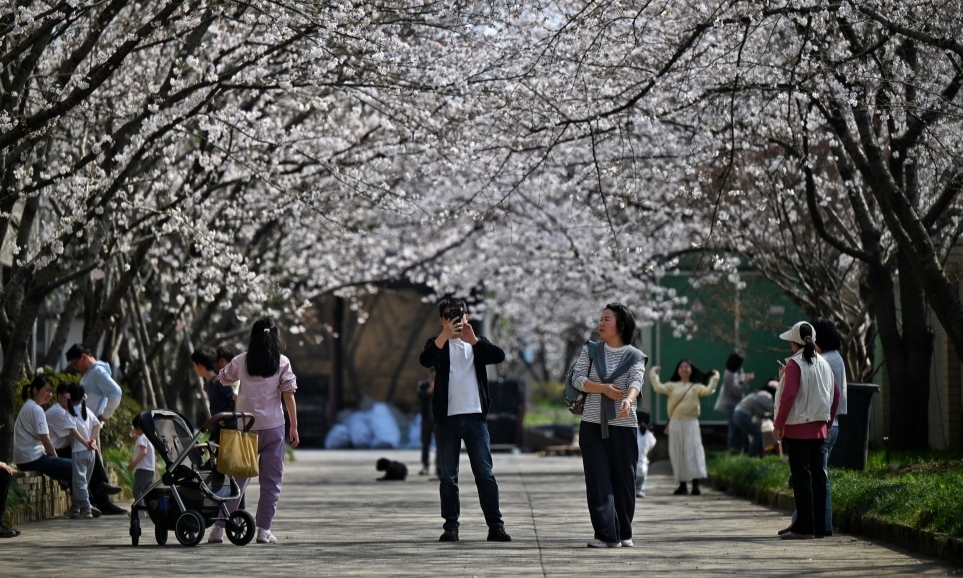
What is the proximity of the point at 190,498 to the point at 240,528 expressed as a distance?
443 millimetres

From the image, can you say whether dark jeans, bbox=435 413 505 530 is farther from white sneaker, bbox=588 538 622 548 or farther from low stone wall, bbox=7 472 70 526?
low stone wall, bbox=7 472 70 526

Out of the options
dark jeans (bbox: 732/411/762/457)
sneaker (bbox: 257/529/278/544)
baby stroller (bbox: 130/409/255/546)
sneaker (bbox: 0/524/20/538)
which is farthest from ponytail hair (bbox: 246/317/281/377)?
dark jeans (bbox: 732/411/762/457)

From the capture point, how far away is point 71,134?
18438 mm

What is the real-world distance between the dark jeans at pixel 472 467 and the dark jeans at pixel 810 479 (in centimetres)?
239

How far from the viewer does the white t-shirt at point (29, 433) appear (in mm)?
13477

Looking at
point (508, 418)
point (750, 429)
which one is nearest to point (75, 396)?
point (750, 429)

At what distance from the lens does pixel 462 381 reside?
36.4 ft

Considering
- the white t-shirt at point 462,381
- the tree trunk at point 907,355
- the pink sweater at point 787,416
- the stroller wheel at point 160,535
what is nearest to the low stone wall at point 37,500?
the stroller wheel at point 160,535

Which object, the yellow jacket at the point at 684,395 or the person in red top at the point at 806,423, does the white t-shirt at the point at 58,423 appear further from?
the yellow jacket at the point at 684,395

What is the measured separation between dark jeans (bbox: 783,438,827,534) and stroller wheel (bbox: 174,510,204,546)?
15.0ft

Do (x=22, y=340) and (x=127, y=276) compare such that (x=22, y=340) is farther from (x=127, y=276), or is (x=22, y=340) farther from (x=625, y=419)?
(x=625, y=419)

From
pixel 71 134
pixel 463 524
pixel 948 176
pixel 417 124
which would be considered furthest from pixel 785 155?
pixel 71 134

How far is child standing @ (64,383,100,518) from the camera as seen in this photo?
13.9 m

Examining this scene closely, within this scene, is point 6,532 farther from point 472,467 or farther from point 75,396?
point 472,467
